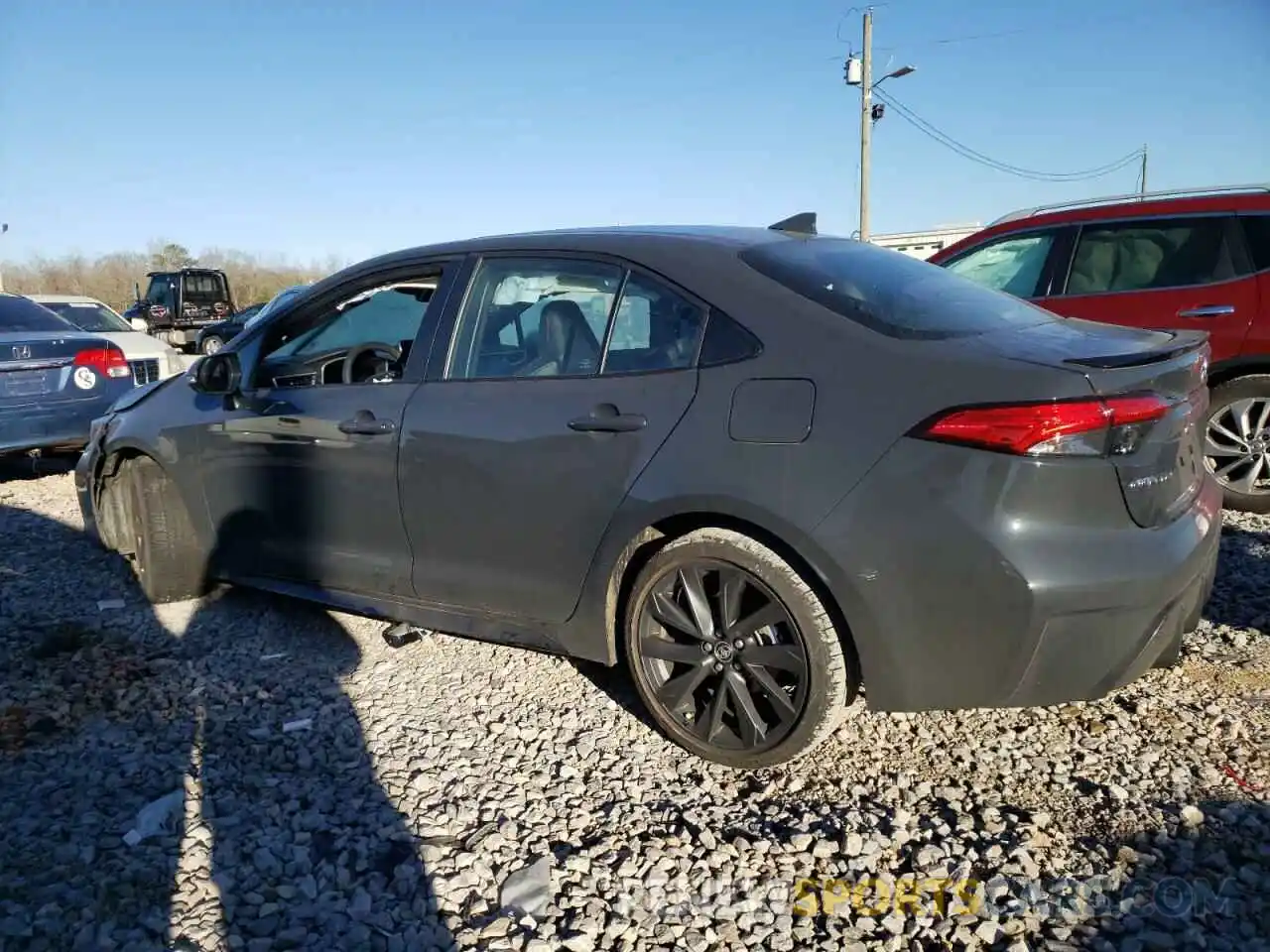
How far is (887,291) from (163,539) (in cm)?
338

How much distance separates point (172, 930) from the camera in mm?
2129

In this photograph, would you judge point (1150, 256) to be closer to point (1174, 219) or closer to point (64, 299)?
point (1174, 219)

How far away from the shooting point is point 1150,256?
210 inches

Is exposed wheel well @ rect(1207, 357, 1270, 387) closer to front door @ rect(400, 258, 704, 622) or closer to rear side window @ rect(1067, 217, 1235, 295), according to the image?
rear side window @ rect(1067, 217, 1235, 295)

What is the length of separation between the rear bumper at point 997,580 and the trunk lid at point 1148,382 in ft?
0.25

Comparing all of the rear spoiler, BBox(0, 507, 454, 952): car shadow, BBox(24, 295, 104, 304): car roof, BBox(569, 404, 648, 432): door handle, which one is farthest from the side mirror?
BBox(24, 295, 104, 304): car roof

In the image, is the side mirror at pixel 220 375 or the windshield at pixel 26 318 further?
the windshield at pixel 26 318

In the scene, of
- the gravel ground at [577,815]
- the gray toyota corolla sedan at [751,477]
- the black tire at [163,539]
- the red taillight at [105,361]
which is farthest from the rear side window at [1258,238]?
the red taillight at [105,361]

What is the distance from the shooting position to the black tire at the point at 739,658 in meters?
2.54

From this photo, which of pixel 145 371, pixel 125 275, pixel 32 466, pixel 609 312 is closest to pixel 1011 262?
pixel 609 312

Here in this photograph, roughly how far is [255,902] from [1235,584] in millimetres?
3964

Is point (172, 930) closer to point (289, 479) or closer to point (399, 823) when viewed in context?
point (399, 823)

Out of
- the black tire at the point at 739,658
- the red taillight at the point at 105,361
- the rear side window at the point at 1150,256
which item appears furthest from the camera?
the red taillight at the point at 105,361

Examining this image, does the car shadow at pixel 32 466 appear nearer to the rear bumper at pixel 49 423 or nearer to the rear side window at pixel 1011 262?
the rear bumper at pixel 49 423
